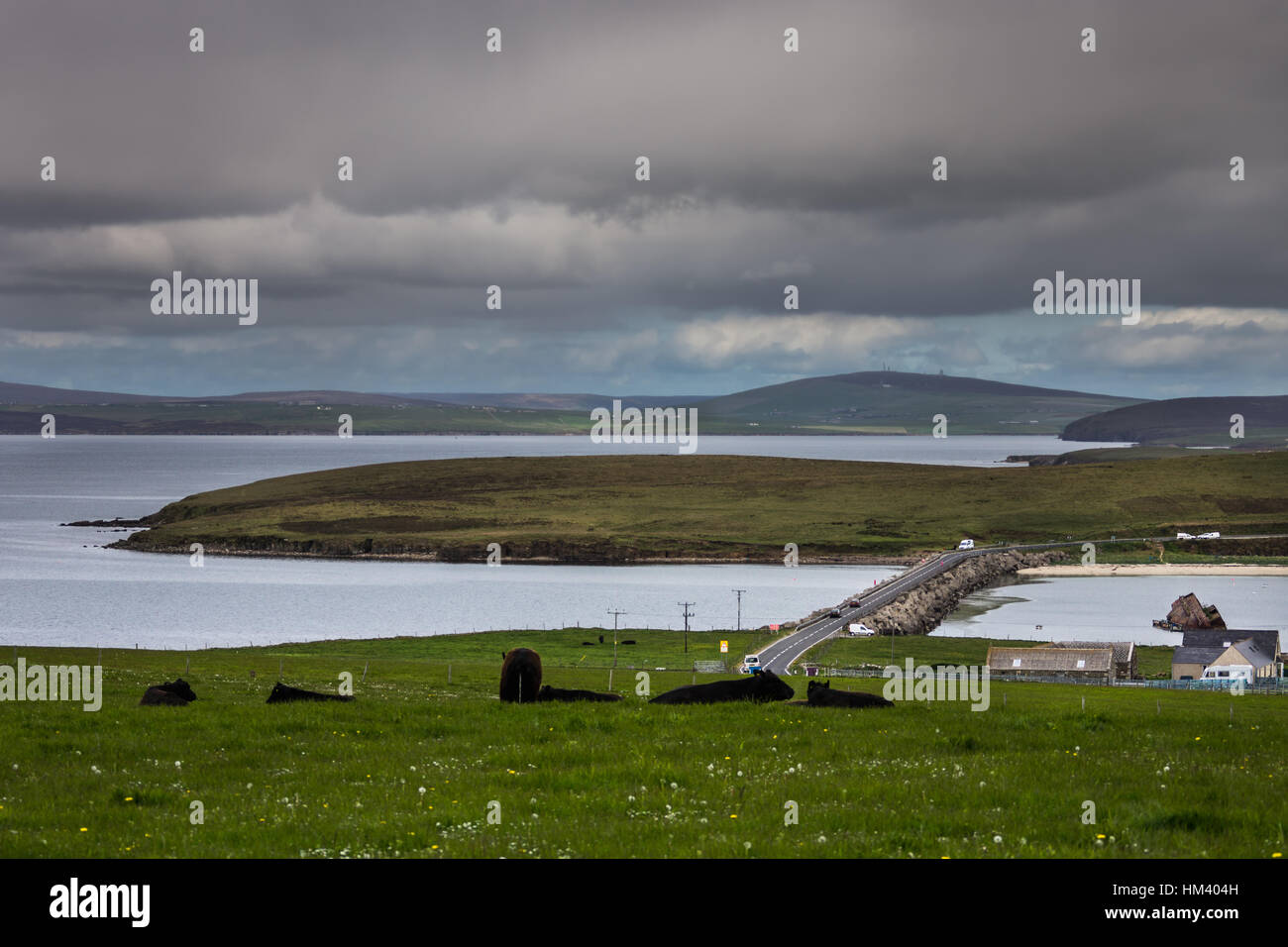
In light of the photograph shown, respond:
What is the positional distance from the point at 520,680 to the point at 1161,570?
162m

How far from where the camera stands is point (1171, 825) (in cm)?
1240

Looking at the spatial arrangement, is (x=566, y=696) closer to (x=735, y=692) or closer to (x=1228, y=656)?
(x=735, y=692)

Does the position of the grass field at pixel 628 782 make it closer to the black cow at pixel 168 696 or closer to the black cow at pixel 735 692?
the black cow at pixel 168 696

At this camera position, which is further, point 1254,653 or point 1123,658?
point 1254,653

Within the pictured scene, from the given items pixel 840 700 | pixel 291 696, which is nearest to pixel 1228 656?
pixel 840 700

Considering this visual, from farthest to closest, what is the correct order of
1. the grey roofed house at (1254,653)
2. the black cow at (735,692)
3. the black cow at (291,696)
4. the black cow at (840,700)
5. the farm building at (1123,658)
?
the grey roofed house at (1254,653), the farm building at (1123,658), the black cow at (735,692), the black cow at (291,696), the black cow at (840,700)

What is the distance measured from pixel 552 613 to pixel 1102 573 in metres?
85.4

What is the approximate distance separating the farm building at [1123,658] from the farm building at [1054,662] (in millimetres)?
509

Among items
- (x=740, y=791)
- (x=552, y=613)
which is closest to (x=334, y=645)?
(x=552, y=613)

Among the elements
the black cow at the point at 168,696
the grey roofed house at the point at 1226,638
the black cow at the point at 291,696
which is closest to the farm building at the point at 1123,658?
the grey roofed house at the point at 1226,638

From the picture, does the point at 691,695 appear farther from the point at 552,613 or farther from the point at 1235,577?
the point at 1235,577

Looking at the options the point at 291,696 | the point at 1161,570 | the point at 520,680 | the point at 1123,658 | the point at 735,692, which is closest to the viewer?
the point at 520,680

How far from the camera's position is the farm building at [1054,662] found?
80062mm

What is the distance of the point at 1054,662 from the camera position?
8200cm
